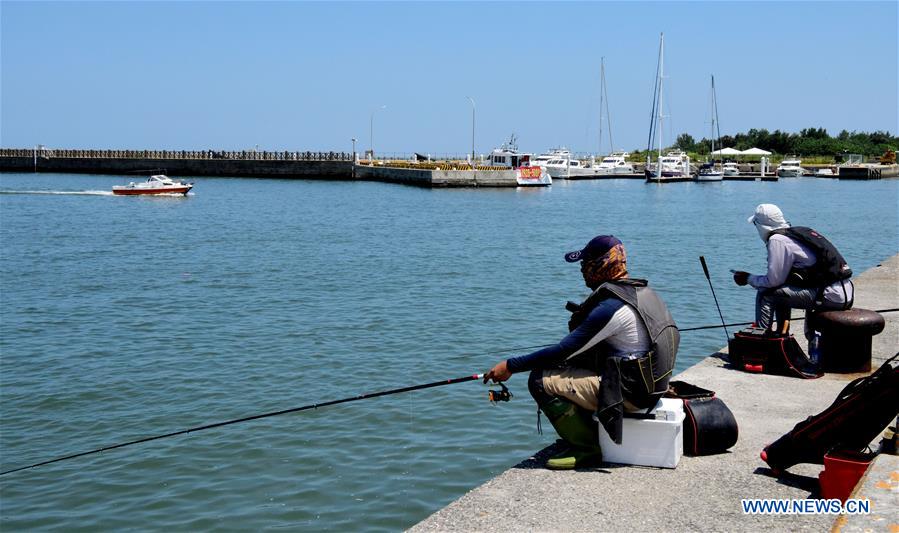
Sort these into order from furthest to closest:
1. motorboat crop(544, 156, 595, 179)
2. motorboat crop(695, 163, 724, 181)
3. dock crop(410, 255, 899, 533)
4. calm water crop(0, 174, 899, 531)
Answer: motorboat crop(544, 156, 595, 179), motorboat crop(695, 163, 724, 181), calm water crop(0, 174, 899, 531), dock crop(410, 255, 899, 533)

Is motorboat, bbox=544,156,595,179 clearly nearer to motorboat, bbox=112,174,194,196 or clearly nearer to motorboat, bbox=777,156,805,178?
motorboat, bbox=777,156,805,178

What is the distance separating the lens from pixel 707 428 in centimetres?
579

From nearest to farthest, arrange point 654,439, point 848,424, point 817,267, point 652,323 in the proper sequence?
point 848,424 < point 652,323 < point 654,439 < point 817,267

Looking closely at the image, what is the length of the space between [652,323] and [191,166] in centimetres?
10206

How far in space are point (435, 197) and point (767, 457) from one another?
5914 centimetres

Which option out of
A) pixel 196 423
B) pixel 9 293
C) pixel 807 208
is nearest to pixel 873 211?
pixel 807 208

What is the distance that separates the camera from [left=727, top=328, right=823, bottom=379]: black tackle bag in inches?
306

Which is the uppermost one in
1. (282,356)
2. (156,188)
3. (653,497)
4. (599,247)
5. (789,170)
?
(789,170)

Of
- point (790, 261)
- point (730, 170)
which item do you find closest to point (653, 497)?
point (790, 261)

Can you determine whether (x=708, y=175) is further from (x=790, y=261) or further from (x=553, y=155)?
(x=790, y=261)

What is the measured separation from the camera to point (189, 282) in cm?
2136

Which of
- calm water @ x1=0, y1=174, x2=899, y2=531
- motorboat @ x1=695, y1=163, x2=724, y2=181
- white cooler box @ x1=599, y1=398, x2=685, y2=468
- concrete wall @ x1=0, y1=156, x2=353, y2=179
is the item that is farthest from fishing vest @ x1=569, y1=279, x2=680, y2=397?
concrete wall @ x1=0, y1=156, x2=353, y2=179

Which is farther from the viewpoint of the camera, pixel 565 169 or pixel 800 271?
pixel 565 169

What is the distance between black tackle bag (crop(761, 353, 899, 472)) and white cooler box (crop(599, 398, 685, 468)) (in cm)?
52
